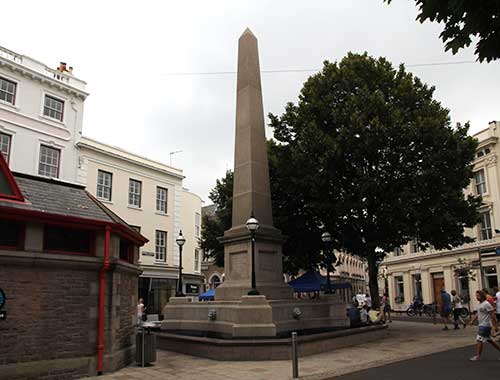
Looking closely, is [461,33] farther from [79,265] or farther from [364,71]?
[364,71]

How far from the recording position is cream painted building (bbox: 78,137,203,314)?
2778 centimetres

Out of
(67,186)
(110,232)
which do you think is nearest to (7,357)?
(110,232)

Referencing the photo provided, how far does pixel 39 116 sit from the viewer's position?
24.3m

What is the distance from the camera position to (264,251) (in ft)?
53.5

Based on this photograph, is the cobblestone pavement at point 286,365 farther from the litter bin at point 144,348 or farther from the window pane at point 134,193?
the window pane at point 134,193

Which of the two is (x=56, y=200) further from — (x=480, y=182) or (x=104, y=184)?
(x=480, y=182)

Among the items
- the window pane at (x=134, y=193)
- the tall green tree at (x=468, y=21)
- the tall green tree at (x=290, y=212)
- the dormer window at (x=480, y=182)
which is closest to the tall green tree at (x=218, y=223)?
the tall green tree at (x=290, y=212)

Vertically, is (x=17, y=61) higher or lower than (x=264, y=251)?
higher

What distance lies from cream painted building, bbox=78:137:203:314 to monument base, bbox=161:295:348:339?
479 inches

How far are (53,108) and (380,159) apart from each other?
18116 millimetres

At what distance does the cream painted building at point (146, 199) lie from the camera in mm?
27781

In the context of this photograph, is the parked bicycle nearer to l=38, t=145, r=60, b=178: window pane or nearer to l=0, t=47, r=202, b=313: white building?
l=0, t=47, r=202, b=313: white building

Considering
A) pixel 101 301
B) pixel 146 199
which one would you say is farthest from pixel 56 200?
pixel 146 199

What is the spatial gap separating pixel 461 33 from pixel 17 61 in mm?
23802
